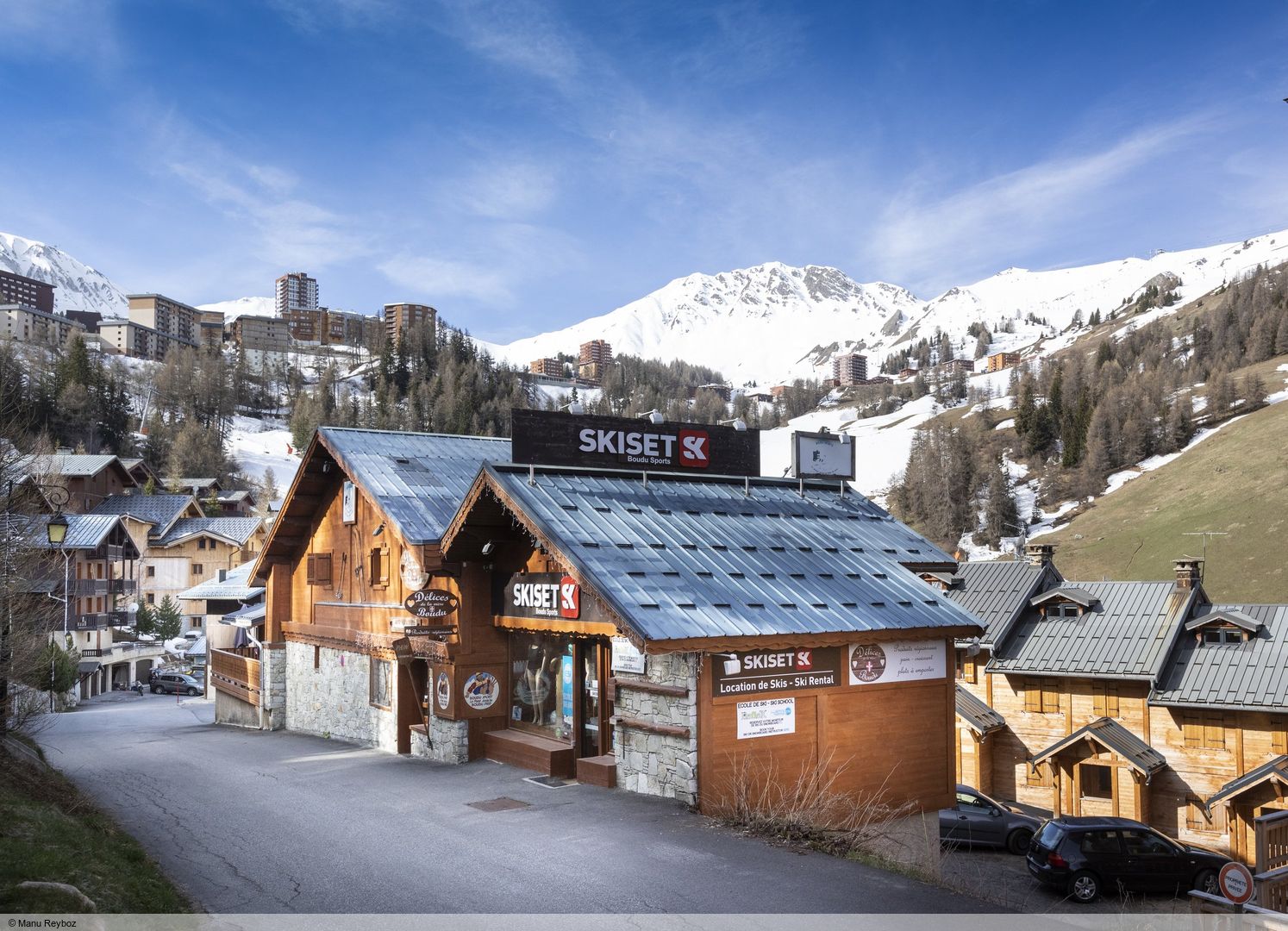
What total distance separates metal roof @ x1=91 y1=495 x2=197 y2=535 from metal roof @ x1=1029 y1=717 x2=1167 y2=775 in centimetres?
7509

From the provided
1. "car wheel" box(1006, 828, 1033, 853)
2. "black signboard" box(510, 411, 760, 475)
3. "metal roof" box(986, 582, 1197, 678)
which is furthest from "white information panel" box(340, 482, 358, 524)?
"metal roof" box(986, 582, 1197, 678)

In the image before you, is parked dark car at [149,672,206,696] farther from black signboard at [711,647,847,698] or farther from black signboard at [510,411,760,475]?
black signboard at [711,647,847,698]

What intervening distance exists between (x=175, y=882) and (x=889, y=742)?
10.8m

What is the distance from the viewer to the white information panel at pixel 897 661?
52.9ft

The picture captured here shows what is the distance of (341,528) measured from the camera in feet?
86.6

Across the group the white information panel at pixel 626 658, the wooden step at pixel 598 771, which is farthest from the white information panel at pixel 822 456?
the wooden step at pixel 598 771

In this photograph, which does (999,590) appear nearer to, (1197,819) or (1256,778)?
(1197,819)

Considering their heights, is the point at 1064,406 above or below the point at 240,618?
above

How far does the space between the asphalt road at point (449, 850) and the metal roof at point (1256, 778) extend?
19.6m

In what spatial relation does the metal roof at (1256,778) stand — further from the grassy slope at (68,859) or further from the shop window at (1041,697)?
the grassy slope at (68,859)

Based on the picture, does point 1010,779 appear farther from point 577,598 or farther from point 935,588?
point 577,598

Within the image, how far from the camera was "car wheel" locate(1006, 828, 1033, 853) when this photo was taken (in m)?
26.2

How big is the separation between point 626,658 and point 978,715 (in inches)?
855

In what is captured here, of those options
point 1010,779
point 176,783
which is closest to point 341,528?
point 176,783
